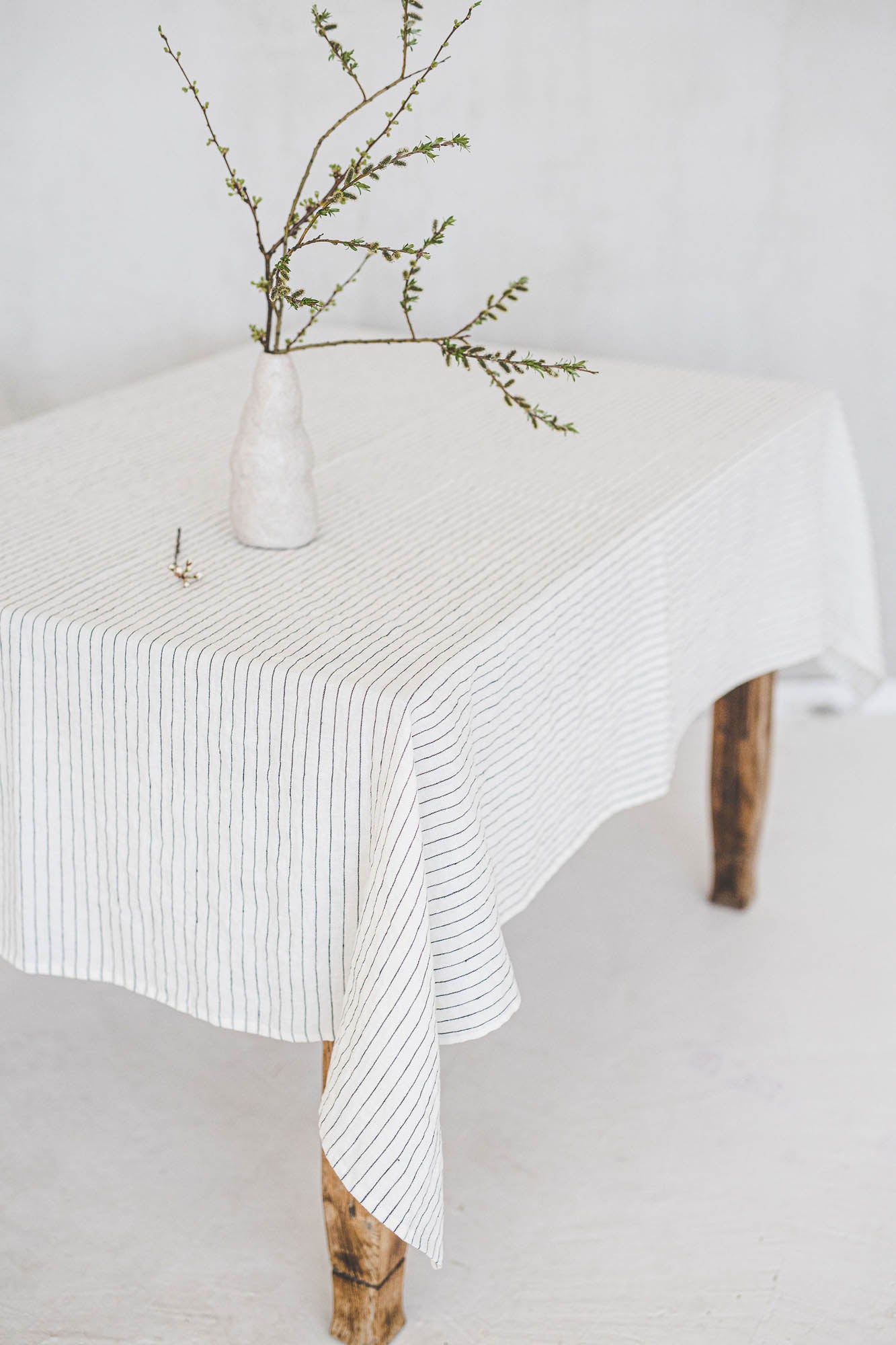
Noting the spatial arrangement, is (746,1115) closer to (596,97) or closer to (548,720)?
(548,720)

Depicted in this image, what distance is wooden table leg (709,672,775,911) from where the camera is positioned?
202 cm

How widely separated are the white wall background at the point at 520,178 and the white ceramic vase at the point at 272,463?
1.15 metres

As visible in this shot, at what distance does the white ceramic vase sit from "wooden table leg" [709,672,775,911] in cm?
86

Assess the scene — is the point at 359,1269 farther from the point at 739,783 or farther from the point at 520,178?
the point at 520,178

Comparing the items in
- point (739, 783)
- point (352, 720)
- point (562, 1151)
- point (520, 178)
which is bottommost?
point (562, 1151)

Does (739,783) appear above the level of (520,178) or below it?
below

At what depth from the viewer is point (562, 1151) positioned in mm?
1663

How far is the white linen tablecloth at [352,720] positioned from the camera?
1.12 m

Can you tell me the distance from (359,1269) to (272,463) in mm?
743

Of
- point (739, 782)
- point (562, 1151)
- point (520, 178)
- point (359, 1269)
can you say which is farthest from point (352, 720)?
point (520, 178)

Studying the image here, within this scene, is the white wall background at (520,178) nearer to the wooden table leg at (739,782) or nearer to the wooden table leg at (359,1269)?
the wooden table leg at (739,782)

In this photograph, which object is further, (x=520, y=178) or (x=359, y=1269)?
(x=520, y=178)

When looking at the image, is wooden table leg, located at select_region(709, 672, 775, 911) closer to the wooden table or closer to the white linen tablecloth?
the wooden table

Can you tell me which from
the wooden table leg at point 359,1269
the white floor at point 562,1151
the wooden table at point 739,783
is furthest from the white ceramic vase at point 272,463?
the wooden table at point 739,783
